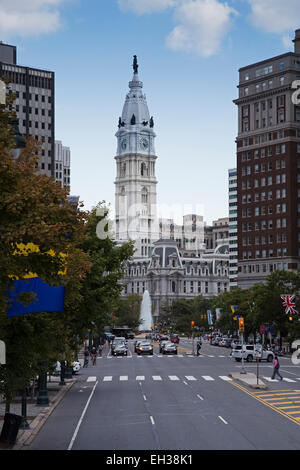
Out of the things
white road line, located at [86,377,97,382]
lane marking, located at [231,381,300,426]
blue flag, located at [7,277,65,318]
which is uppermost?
blue flag, located at [7,277,65,318]

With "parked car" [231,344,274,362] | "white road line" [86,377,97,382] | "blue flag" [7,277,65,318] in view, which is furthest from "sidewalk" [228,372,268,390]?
"blue flag" [7,277,65,318]

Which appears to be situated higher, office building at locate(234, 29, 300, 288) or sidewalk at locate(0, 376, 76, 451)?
office building at locate(234, 29, 300, 288)

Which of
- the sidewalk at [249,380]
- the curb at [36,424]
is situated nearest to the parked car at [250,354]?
the sidewalk at [249,380]

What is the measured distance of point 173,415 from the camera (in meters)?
36.2

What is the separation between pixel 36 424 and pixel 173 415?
621 centimetres

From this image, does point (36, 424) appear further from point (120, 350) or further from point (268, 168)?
point (268, 168)

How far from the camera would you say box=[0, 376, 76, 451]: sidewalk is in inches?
1168

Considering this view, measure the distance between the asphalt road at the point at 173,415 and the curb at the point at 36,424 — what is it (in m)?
0.30

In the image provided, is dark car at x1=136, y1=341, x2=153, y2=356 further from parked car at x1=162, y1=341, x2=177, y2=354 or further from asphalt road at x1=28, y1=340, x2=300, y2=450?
asphalt road at x1=28, y1=340, x2=300, y2=450

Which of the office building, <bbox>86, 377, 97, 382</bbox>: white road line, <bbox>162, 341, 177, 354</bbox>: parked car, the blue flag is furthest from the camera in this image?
the office building

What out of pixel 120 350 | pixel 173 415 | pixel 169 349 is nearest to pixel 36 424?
pixel 173 415

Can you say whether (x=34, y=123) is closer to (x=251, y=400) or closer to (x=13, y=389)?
(x=251, y=400)

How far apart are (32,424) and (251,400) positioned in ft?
44.6

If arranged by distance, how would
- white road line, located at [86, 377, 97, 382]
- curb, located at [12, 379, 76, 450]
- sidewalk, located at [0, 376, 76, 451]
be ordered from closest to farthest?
curb, located at [12, 379, 76, 450]
sidewalk, located at [0, 376, 76, 451]
white road line, located at [86, 377, 97, 382]
